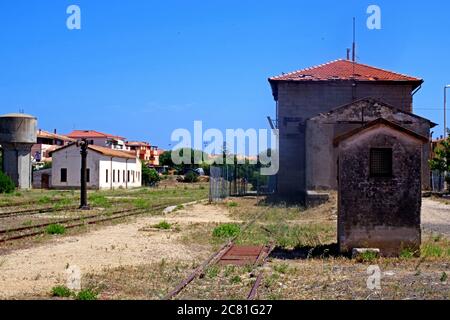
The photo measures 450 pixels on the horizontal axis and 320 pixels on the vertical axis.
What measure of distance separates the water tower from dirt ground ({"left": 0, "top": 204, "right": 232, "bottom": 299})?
134 feet

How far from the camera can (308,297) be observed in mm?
8141

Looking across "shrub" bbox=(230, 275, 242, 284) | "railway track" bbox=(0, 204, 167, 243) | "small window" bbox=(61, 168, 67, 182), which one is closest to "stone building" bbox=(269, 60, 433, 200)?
"railway track" bbox=(0, 204, 167, 243)

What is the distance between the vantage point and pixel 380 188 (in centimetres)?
1248

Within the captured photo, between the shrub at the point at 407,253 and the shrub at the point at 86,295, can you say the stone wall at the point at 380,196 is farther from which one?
the shrub at the point at 86,295

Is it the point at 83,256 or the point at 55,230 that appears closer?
the point at 83,256

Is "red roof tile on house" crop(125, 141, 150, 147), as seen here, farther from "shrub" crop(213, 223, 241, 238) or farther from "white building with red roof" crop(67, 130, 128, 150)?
"shrub" crop(213, 223, 241, 238)

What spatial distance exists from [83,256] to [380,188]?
5.84 metres

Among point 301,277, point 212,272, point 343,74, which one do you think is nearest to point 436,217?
point 301,277

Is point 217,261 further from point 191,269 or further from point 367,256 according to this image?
point 367,256

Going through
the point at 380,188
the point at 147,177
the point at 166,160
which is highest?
the point at 166,160

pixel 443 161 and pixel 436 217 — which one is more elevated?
pixel 443 161

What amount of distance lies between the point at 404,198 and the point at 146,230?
8379mm

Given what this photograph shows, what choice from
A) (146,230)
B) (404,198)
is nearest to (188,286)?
(404,198)

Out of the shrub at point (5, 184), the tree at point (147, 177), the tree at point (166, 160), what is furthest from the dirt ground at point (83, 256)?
the tree at point (166, 160)
